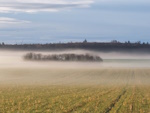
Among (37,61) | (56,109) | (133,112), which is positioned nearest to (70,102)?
(56,109)

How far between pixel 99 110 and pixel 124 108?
2588 millimetres

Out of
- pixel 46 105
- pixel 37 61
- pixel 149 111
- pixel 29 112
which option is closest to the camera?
pixel 29 112

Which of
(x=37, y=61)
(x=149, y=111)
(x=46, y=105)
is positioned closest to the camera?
(x=149, y=111)

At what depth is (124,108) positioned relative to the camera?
32.5m

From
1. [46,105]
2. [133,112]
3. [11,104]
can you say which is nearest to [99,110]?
[133,112]

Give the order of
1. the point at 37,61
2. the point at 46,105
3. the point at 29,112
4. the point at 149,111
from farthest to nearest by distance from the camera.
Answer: the point at 37,61
the point at 46,105
the point at 149,111
the point at 29,112

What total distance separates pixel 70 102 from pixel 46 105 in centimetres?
291

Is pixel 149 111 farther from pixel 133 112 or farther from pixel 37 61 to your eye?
pixel 37 61

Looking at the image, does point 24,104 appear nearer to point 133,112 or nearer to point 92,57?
point 133,112

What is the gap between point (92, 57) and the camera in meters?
186

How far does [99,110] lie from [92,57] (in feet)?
510

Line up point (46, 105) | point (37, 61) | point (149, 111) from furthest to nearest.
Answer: point (37, 61) → point (46, 105) → point (149, 111)

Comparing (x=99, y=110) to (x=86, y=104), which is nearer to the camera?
(x=99, y=110)

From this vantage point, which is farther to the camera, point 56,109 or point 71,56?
point 71,56
